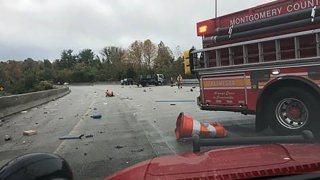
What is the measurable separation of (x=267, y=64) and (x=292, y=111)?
3.26 feet

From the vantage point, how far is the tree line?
111m

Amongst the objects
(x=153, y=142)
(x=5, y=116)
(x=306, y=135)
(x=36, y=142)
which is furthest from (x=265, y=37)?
(x=5, y=116)

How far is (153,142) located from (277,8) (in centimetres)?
358

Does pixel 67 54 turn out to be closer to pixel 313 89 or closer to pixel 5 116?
pixel 5 116

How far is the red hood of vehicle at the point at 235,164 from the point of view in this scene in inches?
97.8

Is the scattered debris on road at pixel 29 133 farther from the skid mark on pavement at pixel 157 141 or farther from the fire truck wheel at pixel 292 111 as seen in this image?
the fire truck wheel at pixel 292 111

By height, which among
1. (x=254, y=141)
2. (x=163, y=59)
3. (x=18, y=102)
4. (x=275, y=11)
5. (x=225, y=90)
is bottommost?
(x=18, y=102)

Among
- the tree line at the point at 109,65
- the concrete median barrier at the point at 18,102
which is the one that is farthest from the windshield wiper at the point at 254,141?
the tree line at the point at 109,65

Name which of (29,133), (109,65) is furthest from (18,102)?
(109,65)

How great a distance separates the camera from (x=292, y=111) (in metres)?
9.18

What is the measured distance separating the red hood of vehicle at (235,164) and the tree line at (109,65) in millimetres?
75242

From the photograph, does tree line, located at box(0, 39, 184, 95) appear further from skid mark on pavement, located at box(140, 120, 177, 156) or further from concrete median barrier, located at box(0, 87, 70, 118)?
skid mark on pavement, located at box(140, 120, 177, 156)

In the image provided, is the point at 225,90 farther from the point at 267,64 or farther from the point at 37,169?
the point at 37,169

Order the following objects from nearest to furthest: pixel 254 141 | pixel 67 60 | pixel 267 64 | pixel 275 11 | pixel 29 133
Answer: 1. pixel 254 141
2. pixel 267 64
3. pixel 275 11
4. pixel 29 133
5. pixel 67 60
